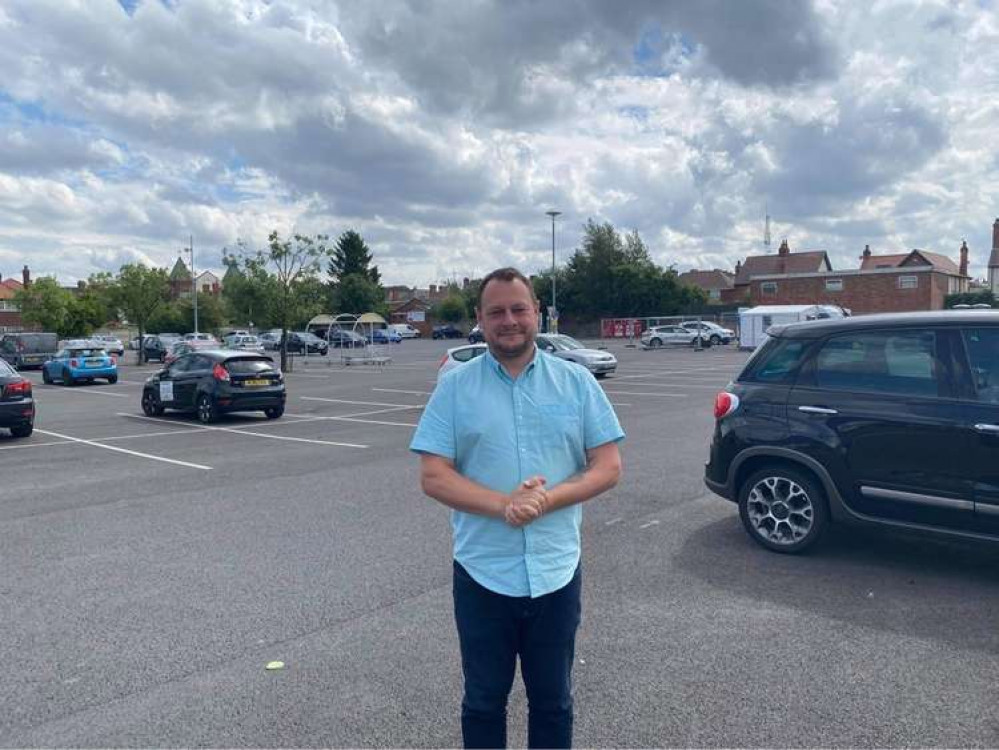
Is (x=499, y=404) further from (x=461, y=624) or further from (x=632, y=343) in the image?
(x=632, y=343)

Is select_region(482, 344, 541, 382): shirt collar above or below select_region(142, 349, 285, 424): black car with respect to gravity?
above

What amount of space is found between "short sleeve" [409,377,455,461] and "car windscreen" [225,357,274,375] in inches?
543

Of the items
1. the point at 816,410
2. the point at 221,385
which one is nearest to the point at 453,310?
the point at 221,385

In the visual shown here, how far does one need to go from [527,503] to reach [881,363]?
3944 millimetres

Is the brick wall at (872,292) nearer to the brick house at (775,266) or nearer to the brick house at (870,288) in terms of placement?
the brick house at (870,288)

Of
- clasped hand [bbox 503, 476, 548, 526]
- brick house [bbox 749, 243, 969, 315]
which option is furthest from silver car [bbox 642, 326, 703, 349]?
clasped hand [bbox 503, 476, 548, 526]

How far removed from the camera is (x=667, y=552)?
5871mm

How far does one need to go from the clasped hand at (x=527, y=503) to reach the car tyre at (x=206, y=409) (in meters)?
14.0

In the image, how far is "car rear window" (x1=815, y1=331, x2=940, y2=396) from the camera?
5.27 meters

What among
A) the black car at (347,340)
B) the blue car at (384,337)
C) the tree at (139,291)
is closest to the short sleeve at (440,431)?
the tree at (139,291)

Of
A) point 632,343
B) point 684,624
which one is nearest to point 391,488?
point 684,624

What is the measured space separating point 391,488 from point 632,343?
1964 inches

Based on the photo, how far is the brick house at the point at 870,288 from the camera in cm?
5991

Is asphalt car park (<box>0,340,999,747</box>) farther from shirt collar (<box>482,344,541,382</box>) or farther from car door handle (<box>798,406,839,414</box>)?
shirt collar (<box>482,344,541,382</box>)
